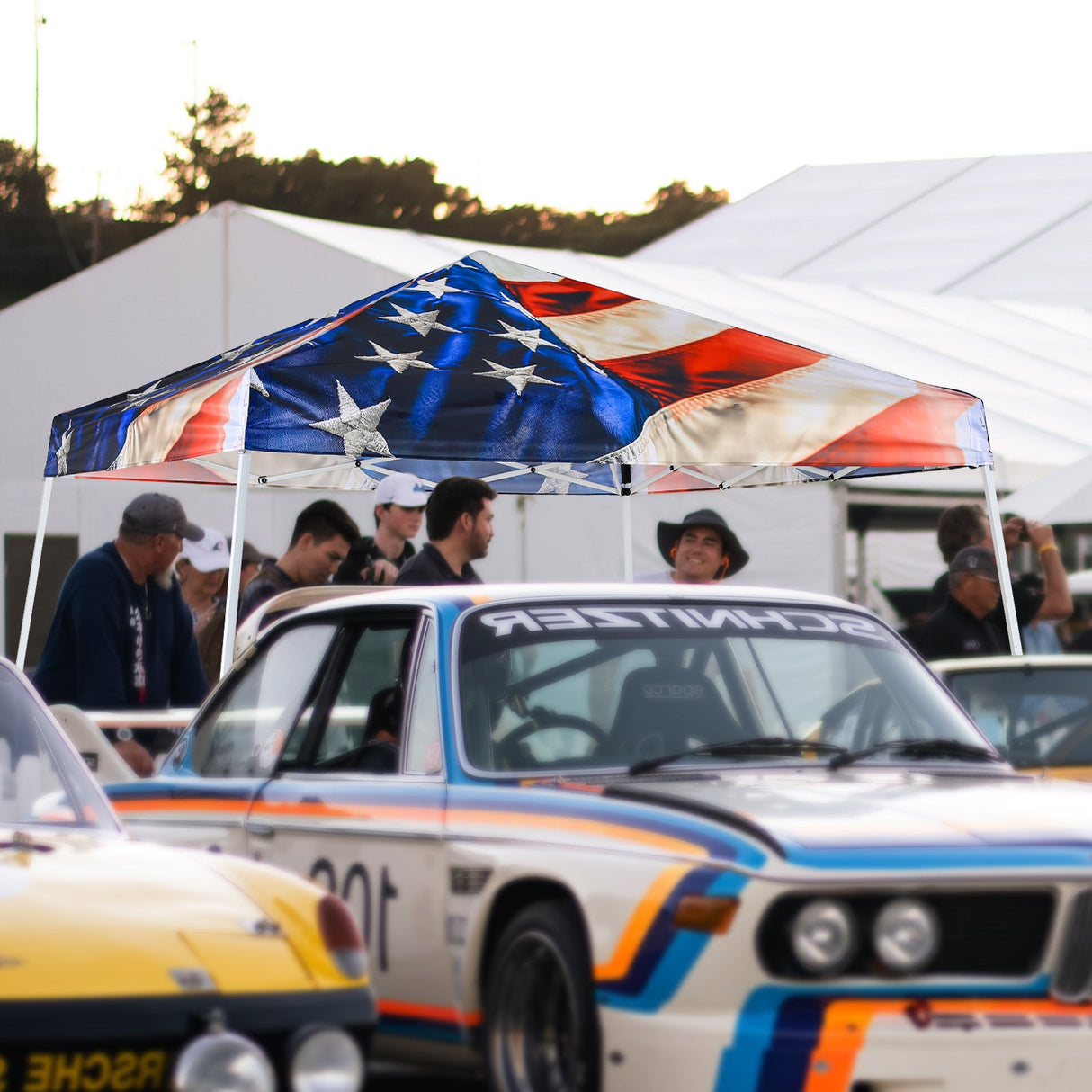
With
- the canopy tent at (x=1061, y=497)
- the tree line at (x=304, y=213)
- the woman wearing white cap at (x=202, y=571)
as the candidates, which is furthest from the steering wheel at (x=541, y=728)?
the tree line at (x=304, y=213)

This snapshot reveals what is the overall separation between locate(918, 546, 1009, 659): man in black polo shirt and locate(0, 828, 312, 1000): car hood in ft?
18.8

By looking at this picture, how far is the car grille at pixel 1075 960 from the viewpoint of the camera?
417cm

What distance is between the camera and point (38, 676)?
7.87m

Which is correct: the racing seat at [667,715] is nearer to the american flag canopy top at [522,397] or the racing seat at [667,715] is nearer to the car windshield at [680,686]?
the car windshield at [680,686]

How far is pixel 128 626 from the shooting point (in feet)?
26.1

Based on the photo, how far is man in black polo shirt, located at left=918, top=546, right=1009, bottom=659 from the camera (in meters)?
9.19

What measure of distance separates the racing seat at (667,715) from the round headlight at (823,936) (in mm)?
1131

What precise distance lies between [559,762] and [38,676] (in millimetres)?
3453

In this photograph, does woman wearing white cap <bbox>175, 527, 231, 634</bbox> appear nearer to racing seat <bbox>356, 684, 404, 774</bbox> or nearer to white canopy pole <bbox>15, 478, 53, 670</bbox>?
white canopy pole <bbox>15, 478, 53, 670</bbox>

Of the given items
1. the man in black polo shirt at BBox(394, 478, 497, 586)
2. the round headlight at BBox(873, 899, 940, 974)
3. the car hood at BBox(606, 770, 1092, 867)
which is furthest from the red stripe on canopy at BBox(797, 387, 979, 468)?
the round headlight at BBox(873, 899, 940, 974)

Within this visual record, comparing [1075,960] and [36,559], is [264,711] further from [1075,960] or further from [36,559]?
[36,559]

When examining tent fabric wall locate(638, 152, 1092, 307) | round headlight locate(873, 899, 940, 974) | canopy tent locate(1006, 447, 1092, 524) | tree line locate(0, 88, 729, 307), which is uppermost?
tree line locate(0, 88, 729, 307)

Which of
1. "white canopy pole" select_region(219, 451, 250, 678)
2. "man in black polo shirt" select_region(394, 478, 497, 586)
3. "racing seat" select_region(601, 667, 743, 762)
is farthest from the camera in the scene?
"man in black polo shirt" select_region(394, 478, 497, 586)

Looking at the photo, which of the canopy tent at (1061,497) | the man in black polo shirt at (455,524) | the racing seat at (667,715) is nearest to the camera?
the racing seat at (667,715)
